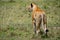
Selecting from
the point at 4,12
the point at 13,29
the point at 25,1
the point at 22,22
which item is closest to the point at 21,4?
the point at 25,1

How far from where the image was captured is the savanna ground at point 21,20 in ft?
30.0

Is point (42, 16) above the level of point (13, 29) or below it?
above

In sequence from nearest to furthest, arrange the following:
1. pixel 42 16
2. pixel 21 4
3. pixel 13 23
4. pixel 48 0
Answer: pixel 42 16
pixel 13 23
pixel 21 4
pixel 48 0

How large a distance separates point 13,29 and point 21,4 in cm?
469

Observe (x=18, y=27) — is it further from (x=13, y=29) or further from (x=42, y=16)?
(x=42, y=16)

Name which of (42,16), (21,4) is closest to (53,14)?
(21,4)

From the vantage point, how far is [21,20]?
11.4m

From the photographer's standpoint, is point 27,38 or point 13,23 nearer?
point 27,38

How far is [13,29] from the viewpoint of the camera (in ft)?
32.4

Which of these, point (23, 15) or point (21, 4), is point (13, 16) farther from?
point (21, 4)

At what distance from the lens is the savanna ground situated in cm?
913

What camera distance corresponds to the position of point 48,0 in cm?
1546

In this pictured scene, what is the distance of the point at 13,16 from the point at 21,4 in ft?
8.24

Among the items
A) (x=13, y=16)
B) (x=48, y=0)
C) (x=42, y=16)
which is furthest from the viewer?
(x=48, y=0)
